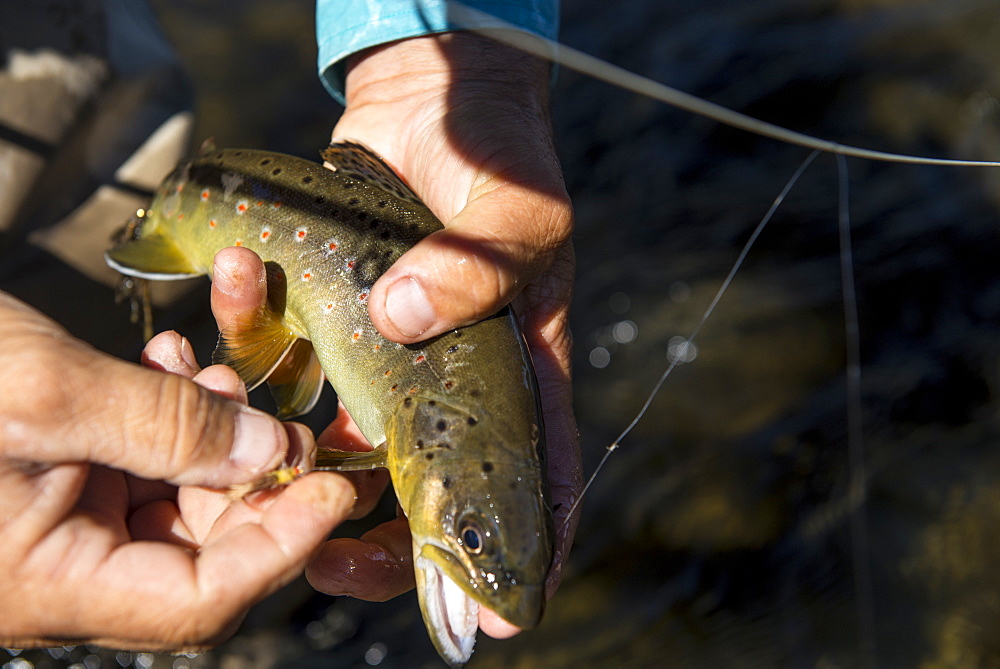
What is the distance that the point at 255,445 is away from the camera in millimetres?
2197

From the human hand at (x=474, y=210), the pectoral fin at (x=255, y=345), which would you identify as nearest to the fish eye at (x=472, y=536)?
the human hand at (x=474, y=210)

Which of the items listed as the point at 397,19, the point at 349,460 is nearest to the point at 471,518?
the point at 349,460

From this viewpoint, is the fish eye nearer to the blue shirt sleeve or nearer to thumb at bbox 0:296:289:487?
thumb at bbox 0:296:289:487

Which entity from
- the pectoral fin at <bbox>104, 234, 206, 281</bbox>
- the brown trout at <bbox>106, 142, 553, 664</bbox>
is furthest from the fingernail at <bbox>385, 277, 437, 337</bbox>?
the pectoral fin at <bbox>104, 234, 206, 281</bbox>

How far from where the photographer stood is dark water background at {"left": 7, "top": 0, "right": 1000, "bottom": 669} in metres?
4.72

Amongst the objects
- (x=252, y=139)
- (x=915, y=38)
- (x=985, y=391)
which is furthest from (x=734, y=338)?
(x=252, y=139)

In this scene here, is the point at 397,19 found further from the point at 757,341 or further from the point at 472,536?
the point at 757,341

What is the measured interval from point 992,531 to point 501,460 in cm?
411

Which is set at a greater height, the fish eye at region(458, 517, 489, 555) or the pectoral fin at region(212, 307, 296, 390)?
the pectoral fin at region(212, 307, 296, 390)

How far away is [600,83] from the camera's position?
8281 mm

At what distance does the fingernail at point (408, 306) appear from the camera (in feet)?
8.04

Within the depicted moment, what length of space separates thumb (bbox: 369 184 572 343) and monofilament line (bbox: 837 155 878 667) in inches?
139

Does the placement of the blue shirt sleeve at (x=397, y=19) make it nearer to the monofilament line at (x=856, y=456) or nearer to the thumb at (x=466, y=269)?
the thumb at (x=466, y=269)

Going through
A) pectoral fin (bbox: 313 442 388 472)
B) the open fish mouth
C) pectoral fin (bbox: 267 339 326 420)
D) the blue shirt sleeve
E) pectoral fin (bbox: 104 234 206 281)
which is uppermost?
the blue shirt sleeve
